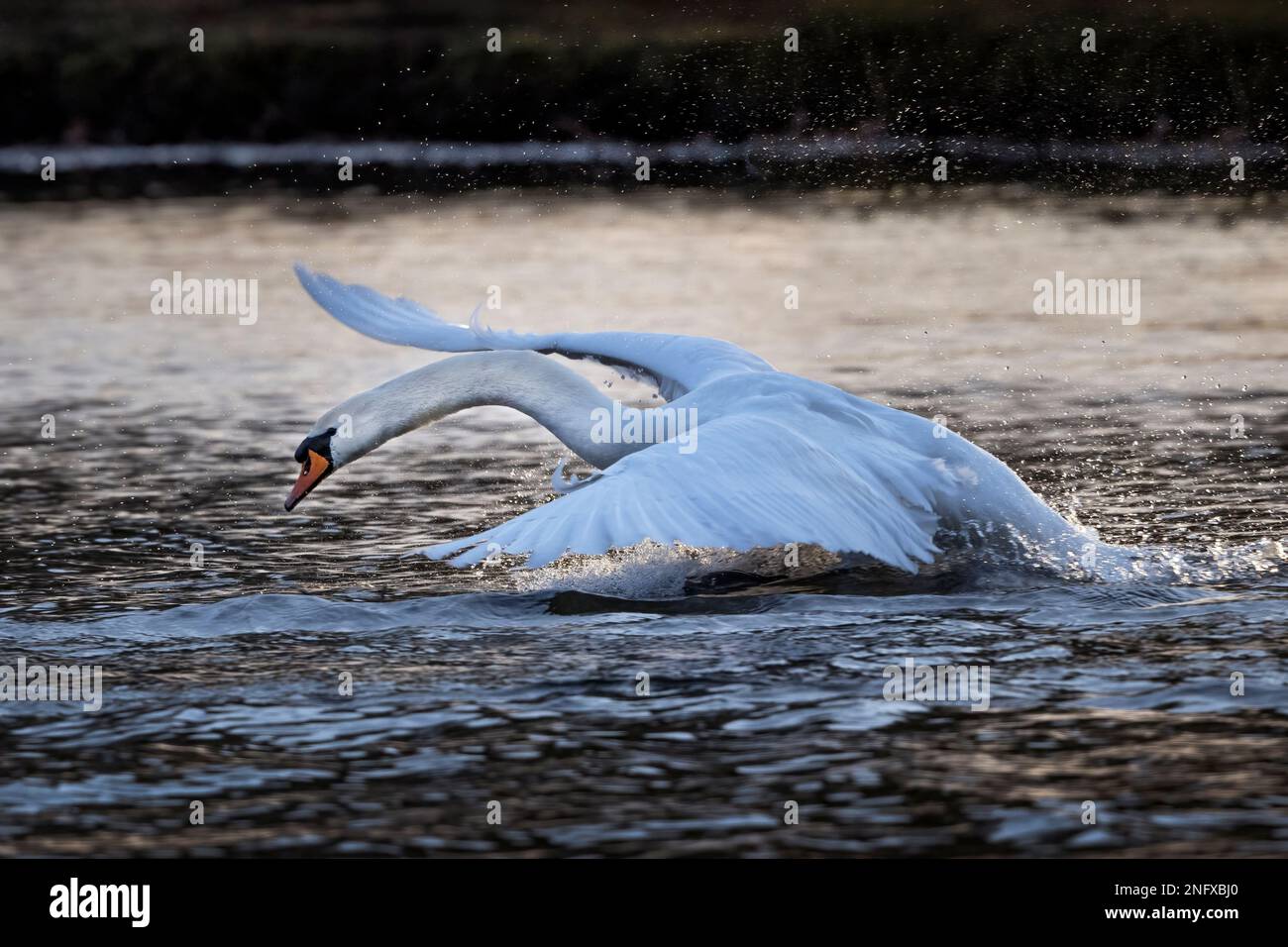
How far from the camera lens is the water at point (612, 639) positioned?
24.0ft

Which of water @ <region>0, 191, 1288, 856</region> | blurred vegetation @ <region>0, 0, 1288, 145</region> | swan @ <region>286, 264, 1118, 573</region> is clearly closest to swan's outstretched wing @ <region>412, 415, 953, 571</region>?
swan @ <region>286, 264, 1118, 573</region>

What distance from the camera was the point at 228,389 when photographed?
18.3 meters

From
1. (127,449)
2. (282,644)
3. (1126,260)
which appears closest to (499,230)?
(1126,260)

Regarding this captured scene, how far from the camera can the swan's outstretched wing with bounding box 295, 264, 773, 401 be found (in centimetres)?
1213

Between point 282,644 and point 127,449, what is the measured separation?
634 cm

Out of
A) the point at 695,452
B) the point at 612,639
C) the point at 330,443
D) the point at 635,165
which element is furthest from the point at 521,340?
the point at 635,165

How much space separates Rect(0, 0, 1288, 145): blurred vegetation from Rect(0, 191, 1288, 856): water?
16.2 metres

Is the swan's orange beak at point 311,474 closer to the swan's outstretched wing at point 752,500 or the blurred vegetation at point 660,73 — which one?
the swan's outstretched wing at point 752,500

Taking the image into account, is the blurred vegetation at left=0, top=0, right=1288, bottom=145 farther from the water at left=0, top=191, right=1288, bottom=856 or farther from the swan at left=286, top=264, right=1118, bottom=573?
the swan at left=286, top=264, right=1118, bottom=573

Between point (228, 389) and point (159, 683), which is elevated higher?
point (228, 389)

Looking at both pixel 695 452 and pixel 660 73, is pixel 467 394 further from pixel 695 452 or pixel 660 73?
pixel 660 73

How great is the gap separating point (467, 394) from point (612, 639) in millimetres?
2601

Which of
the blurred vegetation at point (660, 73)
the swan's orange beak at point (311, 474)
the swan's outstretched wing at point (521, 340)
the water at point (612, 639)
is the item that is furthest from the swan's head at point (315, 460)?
the blurred vegetation at point (660, 73)

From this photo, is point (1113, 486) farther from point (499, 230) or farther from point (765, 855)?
point (499, 230)
